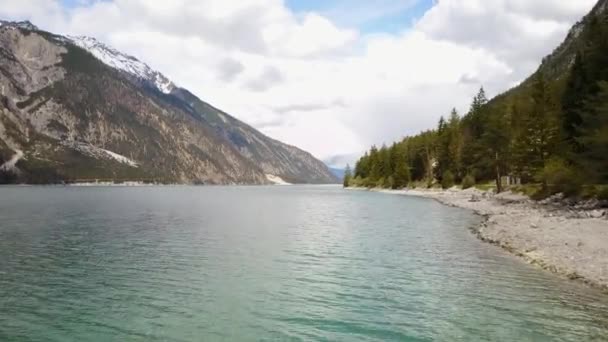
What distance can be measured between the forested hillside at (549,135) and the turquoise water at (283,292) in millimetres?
23852

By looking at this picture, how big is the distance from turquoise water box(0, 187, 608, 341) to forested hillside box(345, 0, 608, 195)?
2385 cm

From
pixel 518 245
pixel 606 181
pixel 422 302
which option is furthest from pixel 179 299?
pixel 606 181

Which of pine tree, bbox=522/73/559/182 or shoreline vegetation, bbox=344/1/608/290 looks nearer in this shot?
shoreline vegetation, bbox=344/1/608/290

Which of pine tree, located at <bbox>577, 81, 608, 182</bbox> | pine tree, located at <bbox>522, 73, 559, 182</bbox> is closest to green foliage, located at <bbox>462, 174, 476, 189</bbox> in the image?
pine tree, located at <bbox>522, 73, 559, 182</bbox>

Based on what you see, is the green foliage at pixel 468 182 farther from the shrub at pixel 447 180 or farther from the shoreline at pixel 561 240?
the shoreline at pixel 561 240

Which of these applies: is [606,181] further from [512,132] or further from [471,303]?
[512,132]

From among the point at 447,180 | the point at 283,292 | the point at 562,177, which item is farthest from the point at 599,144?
the point at 447,180

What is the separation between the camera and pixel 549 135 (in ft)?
292

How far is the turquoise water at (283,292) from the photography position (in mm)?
19625

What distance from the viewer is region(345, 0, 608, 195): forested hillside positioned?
192 ft

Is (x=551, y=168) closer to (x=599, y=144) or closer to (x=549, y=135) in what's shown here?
(x=599, y=144)

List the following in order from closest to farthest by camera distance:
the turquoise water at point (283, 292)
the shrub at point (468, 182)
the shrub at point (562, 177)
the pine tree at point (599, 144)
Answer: the turquoise water at point (283, 292) < the pine tree at point (599, 144) < the shrub at point (562, 177) < the shrub at point (468, 182)

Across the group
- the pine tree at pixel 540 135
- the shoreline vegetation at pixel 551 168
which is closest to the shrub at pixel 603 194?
the shoreline vegetation at pixel 551 168

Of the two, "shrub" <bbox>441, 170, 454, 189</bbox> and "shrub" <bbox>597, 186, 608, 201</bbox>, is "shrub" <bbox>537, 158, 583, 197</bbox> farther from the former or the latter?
"shrub" <bbox>441, 170, 454, 189</bbox>
